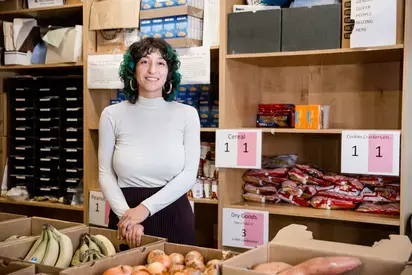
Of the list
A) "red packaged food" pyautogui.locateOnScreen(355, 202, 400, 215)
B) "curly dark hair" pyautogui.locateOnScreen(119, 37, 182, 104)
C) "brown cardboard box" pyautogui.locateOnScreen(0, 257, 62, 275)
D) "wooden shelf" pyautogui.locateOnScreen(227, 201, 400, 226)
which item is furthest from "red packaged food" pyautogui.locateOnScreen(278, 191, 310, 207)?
"brown cardboard box" pyautogui.locateOnScreen(0, 257, 62, 275)

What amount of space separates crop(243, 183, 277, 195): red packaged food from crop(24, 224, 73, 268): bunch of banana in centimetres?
148

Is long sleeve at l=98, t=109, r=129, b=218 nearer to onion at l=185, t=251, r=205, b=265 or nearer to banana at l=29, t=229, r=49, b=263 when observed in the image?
banana at l=29, t=229, r=49, b=263

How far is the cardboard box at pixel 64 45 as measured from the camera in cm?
329

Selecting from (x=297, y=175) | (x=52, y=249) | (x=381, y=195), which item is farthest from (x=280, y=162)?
(x=52, y=249)

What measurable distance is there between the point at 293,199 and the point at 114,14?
4.85 feet

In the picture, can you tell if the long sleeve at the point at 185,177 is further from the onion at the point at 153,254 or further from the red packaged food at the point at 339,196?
the red packaged food at the point at 339,196

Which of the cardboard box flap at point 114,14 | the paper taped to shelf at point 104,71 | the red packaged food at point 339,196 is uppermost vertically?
the cardboard box flap at point 114,14

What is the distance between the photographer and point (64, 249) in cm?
156

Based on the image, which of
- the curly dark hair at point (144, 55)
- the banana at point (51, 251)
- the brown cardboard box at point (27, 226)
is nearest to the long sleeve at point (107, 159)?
the curly dark hair at point (144, 55)

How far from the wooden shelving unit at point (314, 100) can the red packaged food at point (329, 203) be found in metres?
0.04

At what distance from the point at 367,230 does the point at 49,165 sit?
6.76ft

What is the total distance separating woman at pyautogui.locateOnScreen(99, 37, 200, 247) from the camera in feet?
6.89

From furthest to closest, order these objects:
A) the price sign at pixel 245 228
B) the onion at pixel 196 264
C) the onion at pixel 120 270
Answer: the price sign at pixel 245 228 → the onion at pixel 196 264 → the onion at pixel 120 270

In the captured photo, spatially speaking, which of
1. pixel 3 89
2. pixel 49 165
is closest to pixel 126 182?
pixel 49 165
